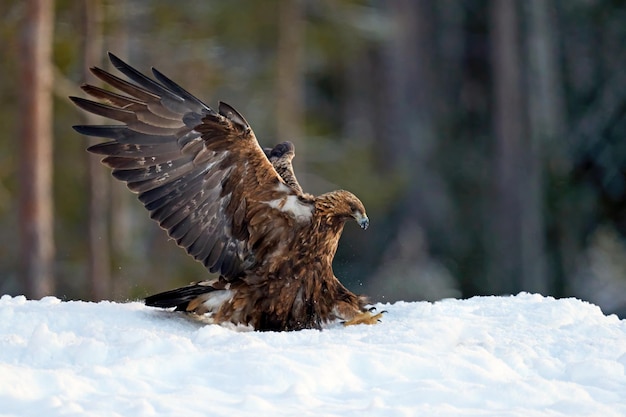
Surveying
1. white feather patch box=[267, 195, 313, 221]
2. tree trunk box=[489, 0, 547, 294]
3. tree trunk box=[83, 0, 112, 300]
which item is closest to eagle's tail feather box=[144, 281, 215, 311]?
white feather patch box=[267, 195, 313, 221]

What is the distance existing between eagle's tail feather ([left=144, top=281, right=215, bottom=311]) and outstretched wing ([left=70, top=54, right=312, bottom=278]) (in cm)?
19

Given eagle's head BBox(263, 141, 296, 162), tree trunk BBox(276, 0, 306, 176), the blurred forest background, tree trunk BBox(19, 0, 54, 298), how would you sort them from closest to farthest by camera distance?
1. eagle's head BBox(263, 141, 296, 162)
2. tree trunk BBox(19, 0, 54, 298)
3. the blurred forest background
4. tree trunk BBox(276, 0, 306, 176)

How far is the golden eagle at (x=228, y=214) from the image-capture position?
6.55m

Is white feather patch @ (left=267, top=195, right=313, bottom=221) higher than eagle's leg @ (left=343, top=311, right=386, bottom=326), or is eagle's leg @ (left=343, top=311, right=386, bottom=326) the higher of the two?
white feather patch @ (left=267, top=195, right=313, bottom=221)

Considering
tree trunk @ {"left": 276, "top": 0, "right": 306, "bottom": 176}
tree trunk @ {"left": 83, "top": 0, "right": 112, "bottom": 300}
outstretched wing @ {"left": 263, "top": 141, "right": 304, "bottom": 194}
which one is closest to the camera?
outstretched wing @ {"left": 263, "top": 141, "right": 304, "bottom": 194}

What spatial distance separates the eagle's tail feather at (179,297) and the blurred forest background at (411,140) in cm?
1137

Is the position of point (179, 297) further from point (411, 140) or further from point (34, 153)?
point (411, 140)

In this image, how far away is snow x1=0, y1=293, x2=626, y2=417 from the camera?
14.5 ft

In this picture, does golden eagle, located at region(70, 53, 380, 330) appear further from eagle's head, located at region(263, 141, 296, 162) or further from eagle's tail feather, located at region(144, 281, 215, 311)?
eagle's head, located at region(263, 141, 296, 162)

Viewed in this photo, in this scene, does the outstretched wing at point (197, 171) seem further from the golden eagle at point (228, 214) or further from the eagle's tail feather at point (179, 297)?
the eagle's tail feather at point (179, 297)

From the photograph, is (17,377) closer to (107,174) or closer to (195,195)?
(195,195)

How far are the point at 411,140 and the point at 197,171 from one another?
827 inches

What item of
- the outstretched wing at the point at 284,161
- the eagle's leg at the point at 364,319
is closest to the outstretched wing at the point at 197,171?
the outstretched wing at the point at 284,161

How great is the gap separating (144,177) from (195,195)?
32 cm
